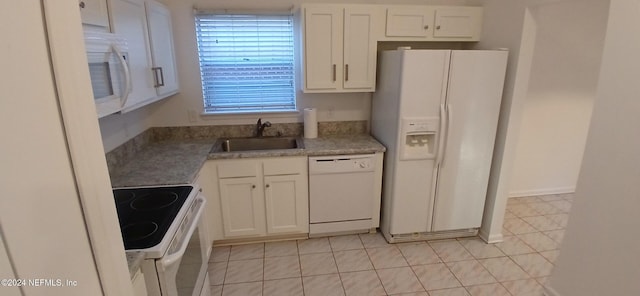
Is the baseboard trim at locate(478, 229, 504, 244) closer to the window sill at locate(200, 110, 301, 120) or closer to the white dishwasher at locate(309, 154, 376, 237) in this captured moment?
the white dishwasher at locate(309, 154, 376, 237)

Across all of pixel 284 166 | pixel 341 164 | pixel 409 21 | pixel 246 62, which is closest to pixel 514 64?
pixel 409 21

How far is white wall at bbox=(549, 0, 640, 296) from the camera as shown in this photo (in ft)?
5.35

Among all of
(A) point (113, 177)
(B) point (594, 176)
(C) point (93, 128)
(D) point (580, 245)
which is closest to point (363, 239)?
(D) point (580, 245)

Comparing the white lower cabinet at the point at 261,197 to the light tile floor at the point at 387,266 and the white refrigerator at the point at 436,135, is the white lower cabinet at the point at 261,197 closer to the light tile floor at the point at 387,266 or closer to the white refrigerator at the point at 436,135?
the light tile floor at the point at 387,266

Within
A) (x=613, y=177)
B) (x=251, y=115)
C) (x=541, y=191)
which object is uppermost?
(x=251, y=115)

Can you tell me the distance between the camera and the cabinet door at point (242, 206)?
2680mm

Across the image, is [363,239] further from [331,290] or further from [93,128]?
[93,128]

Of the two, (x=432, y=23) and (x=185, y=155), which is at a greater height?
(x=432, y=23)

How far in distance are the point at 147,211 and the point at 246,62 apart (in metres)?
1.81

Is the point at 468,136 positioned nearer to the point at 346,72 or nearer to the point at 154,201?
the point at 346,72

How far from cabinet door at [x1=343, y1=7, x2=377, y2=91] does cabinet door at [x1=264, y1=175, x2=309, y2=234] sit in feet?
3.18

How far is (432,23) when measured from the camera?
111 inches

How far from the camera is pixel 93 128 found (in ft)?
2.18

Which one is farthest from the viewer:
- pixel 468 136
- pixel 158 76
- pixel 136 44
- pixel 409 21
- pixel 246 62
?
pixel 246 62
